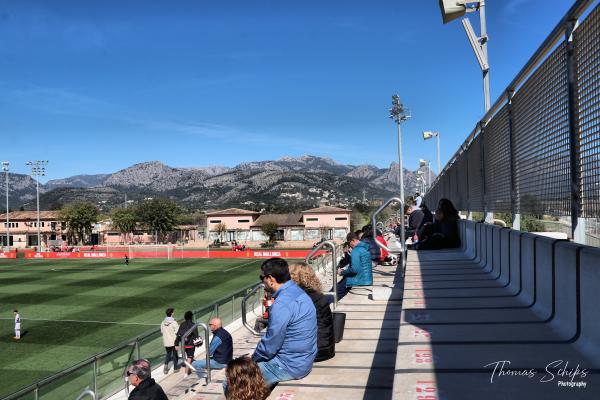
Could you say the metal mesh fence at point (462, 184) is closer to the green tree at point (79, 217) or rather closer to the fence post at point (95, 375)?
the fence post at point (95, 375)

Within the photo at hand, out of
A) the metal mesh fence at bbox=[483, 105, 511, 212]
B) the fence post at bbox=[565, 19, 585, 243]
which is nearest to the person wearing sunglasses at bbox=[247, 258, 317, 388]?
the fence post at bbox=[565, 19, 585, 243]

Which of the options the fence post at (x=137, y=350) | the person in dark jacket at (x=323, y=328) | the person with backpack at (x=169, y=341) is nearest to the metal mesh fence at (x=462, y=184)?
the person in dark jacket at (x=323, y=328)

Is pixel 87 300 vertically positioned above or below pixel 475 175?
below

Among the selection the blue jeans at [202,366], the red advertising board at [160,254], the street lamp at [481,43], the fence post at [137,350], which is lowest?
the red advertising board at [160,254]

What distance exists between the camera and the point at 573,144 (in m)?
3.46

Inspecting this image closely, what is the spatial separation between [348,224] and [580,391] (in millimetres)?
88719

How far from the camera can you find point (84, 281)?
40375 mm

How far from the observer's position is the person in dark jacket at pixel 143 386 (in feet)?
17.3

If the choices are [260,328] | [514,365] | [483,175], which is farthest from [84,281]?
[514,365]

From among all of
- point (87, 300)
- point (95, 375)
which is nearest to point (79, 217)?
point (87, 300)

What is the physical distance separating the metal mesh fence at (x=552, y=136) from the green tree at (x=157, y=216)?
90.7m

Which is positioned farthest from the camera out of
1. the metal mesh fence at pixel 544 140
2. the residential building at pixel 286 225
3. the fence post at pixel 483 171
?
the residential building at pixel 286 225

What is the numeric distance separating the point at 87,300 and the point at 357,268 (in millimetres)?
27280

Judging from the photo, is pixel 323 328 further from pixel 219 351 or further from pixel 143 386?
pixel 219 351
